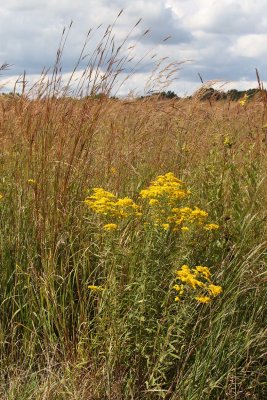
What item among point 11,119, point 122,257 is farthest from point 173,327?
point 11,119

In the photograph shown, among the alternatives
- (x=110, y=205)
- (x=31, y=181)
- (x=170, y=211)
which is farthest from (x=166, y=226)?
(x=31, y=181)

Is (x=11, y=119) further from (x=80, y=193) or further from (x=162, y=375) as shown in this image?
(x=162, y=375)

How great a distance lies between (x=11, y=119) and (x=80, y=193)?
3.02 feet

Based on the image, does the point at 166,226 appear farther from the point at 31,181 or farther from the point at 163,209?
the point at 31,181

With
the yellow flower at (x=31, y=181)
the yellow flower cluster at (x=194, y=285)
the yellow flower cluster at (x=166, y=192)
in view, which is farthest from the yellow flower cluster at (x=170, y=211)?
the yellow flower at (x=31, y=181)

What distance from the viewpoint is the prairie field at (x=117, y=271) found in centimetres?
234

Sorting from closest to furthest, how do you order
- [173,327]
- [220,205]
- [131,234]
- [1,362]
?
[173,327]
[1,362]
[131,234]
[220,205]

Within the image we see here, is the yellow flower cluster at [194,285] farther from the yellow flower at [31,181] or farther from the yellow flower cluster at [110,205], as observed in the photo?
the yellow flower at [31,181]

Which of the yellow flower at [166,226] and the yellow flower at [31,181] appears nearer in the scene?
the yellow flower at [166,226]

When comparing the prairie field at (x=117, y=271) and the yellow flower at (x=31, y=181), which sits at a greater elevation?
the yellow flower at (x=31, y=181)

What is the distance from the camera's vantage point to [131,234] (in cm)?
277

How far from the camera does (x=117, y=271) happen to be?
2.56m

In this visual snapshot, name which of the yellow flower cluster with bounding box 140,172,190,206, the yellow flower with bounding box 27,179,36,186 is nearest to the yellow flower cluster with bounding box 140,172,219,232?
the yellow flower cluster with bounding box 140,172,190,206

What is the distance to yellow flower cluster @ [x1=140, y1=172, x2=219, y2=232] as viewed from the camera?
2.51m
